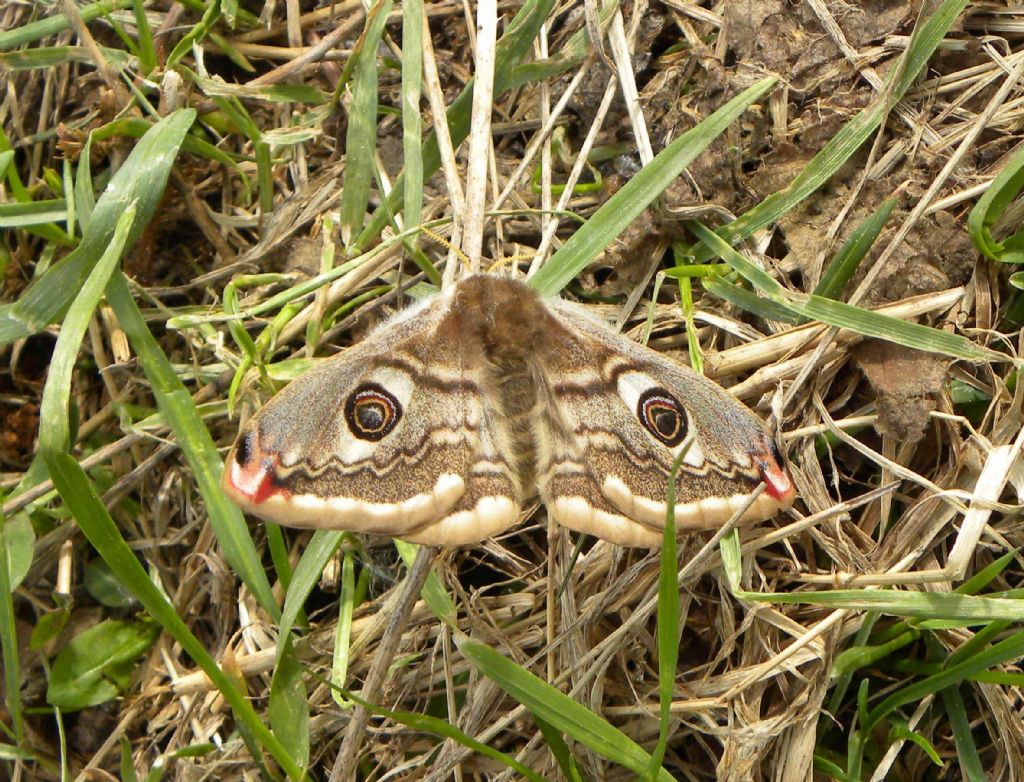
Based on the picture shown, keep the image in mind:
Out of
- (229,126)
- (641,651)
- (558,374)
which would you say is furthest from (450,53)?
(641,651)

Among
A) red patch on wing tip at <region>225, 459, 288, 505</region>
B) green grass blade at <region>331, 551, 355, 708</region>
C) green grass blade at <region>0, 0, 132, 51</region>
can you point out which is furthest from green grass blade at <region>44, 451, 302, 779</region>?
green grass blade at <region>0, 0, 132, 51</region>

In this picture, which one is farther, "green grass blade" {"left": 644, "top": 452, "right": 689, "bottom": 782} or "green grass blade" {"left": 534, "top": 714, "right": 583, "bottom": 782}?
"green grass blade" {"left": 534, "top": 714, "right": 583, "bottom": 782}

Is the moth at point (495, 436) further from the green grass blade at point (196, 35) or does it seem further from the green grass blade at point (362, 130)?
the green grass blade at point (196, 35)

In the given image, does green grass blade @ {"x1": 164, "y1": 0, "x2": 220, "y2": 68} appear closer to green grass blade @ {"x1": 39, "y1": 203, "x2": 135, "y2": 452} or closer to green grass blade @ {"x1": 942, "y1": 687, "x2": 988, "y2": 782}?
green grass blade @ {"x1": 39, "y1": 203, "x2": 135, "y2": 452}

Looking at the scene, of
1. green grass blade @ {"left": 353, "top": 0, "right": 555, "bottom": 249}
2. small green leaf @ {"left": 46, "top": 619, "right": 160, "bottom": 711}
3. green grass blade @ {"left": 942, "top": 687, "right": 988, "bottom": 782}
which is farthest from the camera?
small green leaf @ {"left": 46, "top": 619, "right": 160, "bottom": 711}

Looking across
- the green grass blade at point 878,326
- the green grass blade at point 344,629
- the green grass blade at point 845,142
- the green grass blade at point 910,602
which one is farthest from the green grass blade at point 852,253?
the green grass blade at point 344,629

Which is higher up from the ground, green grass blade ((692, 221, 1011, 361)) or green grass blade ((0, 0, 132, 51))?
green grass blade ((0, 0, 132, 51))
